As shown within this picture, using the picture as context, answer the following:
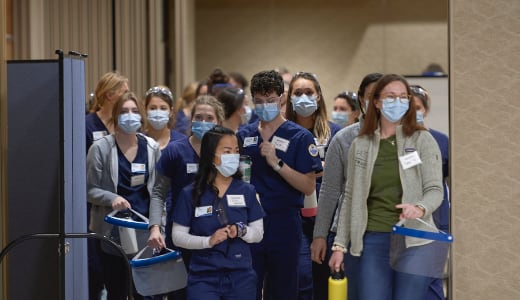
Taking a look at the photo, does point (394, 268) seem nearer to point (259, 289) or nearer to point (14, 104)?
point (259, 289)

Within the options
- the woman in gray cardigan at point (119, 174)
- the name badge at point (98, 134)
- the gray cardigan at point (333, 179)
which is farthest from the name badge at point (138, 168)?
the gray cardigan at point (333, 179)

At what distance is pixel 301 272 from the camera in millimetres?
4617

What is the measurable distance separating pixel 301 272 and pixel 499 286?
105 cm

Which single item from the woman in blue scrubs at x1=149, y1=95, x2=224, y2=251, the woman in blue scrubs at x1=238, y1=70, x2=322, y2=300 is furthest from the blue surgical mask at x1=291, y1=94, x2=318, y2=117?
the woman in blue scrubs at x1=149, y1=95, x2=224, y2=251

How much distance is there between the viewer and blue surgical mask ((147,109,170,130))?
527cm

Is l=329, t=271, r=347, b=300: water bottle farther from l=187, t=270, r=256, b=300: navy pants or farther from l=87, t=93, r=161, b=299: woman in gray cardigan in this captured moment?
l=87, t=93, r=161, b=299: woman in gray cardigan

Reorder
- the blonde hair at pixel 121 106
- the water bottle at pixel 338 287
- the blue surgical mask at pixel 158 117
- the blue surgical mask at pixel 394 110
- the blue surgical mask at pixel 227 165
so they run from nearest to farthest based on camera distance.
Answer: the blue surgical mask at pixel 394 110 → the water bottle at pixel 338 287 → the blue surgical mask at pixel 227 165 → the blonde hair at pixel 121 106 → the blue surgical mask at pixel 158 117

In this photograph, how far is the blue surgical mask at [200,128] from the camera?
454cm

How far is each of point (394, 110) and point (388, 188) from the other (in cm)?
35

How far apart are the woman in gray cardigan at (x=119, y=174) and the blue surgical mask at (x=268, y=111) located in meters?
0.77

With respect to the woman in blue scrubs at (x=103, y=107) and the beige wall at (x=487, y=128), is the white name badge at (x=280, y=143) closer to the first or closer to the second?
the beige wall at (x=487, y=128)

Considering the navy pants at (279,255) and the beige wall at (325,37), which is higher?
the beige wall at (325,37)

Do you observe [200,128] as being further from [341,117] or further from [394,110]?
[341,117]

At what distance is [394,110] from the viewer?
390 centimetres
